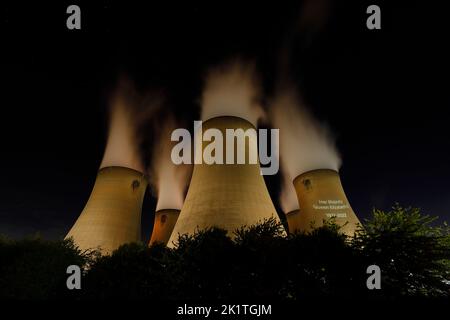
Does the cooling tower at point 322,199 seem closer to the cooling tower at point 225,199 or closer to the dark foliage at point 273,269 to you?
the cooling tower at point 225,199

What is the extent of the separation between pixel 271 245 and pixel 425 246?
3.64m

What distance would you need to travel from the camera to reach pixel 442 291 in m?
8.09

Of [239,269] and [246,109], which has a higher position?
[246,109]

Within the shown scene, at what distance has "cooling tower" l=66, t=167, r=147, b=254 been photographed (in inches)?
717

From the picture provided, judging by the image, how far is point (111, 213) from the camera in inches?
754

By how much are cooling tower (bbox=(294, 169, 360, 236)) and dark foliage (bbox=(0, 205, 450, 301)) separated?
38.7 feet

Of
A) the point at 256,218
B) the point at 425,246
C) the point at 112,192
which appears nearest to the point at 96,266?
the point at 256,218

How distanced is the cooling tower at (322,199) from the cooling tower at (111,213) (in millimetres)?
10954

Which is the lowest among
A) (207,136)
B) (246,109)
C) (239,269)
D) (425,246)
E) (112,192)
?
(239,269)

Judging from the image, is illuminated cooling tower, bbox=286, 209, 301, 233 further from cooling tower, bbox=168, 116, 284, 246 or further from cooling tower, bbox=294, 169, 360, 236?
cooling tower, bbox=168, 116, 284, 246

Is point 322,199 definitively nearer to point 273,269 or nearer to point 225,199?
point 225,199

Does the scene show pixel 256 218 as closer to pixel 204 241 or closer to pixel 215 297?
pixel 204 241

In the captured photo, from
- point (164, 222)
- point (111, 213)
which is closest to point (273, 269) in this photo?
point (111, 213)

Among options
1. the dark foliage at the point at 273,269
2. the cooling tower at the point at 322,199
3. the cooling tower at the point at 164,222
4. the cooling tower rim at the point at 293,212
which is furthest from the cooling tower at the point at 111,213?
the cooling tower rim at the point at 293,212
